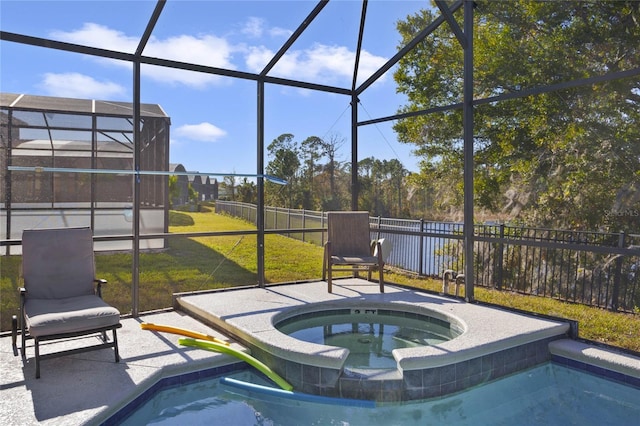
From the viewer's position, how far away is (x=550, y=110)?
29.0ft

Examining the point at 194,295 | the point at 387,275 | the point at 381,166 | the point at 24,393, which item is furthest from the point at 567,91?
the point at 24,393

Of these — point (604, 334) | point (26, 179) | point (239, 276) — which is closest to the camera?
point (604, 334)

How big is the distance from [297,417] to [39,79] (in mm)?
8037

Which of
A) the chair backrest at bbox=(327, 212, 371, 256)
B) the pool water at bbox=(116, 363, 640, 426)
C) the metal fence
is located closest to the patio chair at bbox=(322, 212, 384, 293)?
the chair backrest at bbox=(327, 212, 371, 256)

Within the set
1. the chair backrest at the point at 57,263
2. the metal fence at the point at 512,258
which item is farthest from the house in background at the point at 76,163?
the metal fence at the point at 512,258

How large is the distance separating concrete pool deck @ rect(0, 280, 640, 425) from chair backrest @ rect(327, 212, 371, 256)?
168cm

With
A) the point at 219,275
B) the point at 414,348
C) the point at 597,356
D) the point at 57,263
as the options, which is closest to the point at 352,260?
the point at 414,348

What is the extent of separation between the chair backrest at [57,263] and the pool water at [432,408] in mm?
1478

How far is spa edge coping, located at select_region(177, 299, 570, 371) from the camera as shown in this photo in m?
3.49

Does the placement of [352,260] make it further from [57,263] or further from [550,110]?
[550,110]

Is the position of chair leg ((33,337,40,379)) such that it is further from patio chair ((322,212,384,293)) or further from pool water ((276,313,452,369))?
patio chair ((322,212,384,293))

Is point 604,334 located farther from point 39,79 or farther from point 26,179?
point 39,79

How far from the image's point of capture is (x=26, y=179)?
6.91 meters

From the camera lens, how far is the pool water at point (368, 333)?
4316 mm
